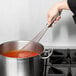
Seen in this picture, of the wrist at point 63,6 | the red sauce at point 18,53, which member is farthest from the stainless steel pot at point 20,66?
the wrist at point 63,6

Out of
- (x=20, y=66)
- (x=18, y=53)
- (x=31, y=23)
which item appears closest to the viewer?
(x=20, y=66)

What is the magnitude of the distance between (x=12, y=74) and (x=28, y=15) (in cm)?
36

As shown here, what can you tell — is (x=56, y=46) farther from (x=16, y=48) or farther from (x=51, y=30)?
(x=16, y=48)

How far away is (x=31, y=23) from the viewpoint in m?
1.11

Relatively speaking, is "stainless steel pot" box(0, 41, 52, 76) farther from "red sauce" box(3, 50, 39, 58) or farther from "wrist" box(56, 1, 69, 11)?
"wrist" box(56, 1, 69, 11)

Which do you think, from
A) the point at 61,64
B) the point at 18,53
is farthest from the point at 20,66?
the point at 61,64

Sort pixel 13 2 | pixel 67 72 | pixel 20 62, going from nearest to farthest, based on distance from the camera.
Answer: pixel 20 62
pixel 67 72
pixel 13 2

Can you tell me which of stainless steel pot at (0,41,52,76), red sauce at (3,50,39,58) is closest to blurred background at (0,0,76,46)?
red sauce at (3,50,39,58)

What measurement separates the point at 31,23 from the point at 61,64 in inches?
9.9

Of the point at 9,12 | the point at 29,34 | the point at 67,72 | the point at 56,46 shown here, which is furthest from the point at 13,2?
the point at 67,72

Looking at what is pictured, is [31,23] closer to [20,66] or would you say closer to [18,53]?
[18,53]

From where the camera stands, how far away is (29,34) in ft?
3.70

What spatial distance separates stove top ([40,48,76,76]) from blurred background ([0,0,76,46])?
7cm

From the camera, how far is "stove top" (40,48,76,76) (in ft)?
3.03
